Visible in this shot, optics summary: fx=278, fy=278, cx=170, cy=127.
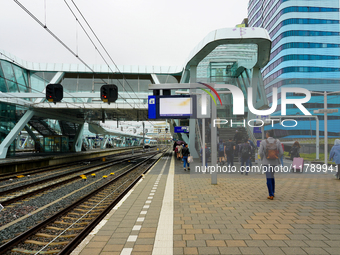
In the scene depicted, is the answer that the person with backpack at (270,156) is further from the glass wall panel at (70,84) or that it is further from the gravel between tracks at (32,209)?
the glass wall panel at (70,84)

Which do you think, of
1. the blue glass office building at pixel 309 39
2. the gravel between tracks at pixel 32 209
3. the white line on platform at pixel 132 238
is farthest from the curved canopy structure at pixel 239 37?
the blue glass office building at pixel 309 39

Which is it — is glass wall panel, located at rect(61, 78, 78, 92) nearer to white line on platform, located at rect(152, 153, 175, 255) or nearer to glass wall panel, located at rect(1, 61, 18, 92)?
glass wall panel, located at rect(1, 61, 18, 92)

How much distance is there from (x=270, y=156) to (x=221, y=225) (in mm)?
3049

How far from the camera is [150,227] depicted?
5121 millimetres

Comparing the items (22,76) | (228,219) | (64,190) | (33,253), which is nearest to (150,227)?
(228,219)

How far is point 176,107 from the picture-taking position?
42.3ft


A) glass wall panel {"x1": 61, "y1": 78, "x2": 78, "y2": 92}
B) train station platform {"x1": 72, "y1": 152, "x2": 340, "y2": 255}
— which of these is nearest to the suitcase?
train station platform {"x1": 72, "y1": 152, "x2": 340, "y2": 255}

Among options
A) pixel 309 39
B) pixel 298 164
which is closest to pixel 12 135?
pixel 298 164

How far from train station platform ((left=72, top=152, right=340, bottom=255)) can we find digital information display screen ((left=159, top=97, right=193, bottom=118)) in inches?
203

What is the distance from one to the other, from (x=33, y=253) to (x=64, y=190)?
279 inches

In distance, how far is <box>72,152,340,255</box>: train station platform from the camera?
4.08 metres

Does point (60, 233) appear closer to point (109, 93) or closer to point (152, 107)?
point (152, 107)

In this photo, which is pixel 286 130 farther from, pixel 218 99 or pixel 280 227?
pixel 280 227

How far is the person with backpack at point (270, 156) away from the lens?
7.36 m
